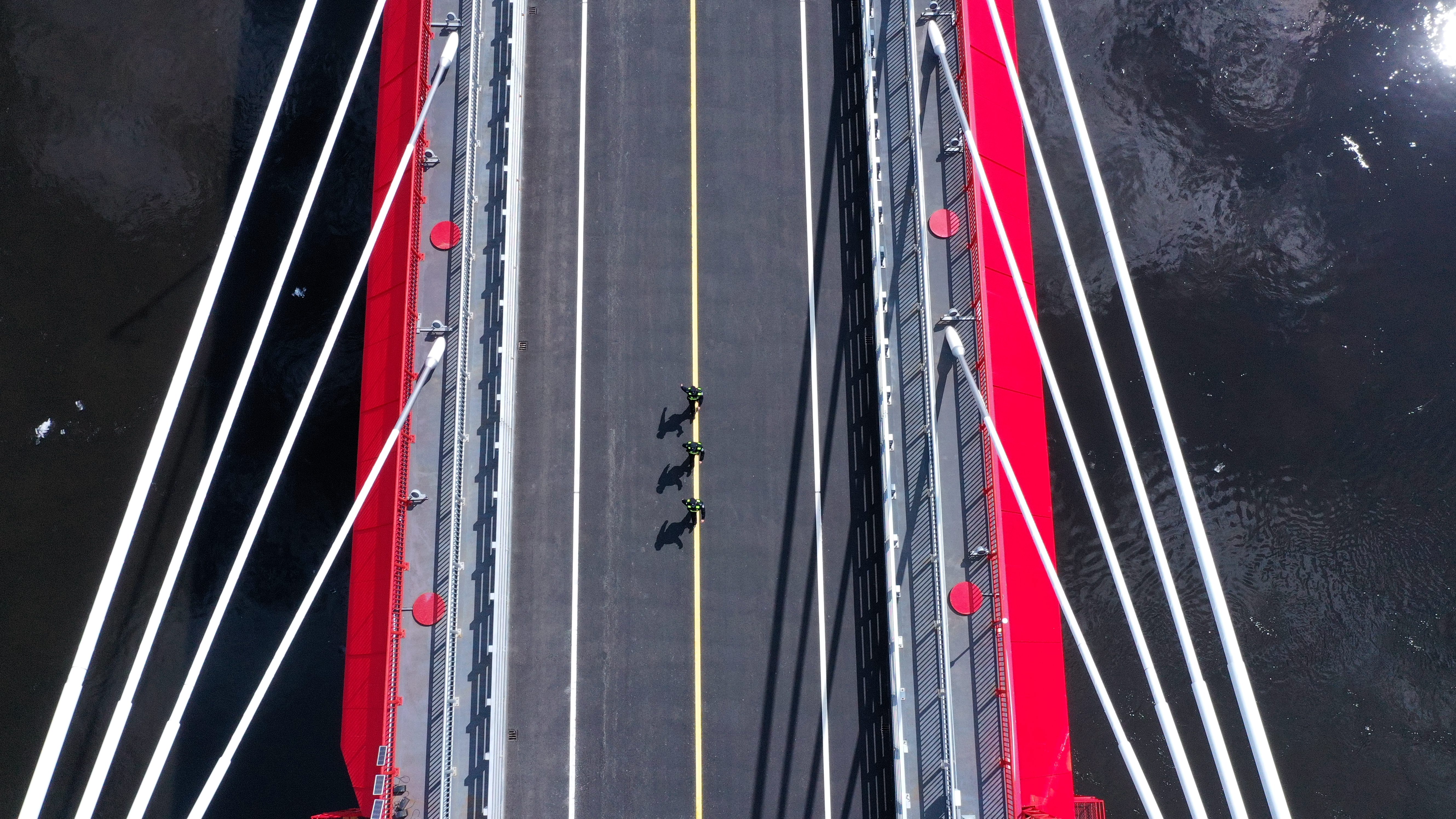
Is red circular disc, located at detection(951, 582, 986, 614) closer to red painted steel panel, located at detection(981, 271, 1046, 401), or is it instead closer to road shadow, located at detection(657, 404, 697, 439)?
red painted steel panel, located at detection(981, 271, 1046, 401)

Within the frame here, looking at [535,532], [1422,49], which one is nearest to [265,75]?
[535,532]

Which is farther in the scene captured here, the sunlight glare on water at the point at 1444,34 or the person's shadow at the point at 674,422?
the sunlight glare on water at the point at 1444,34

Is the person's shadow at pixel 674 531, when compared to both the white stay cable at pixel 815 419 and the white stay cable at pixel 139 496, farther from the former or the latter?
the white stay cable at pixel 139 496

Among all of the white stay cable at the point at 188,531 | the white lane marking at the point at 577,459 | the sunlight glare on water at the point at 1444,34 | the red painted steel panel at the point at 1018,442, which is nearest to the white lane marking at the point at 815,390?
the red painted steel panel at the point at 1018,442

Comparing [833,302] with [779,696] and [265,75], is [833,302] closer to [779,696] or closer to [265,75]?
[779,696]

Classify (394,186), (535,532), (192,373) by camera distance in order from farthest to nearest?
(192,373)
(535,532)
(394,186)
